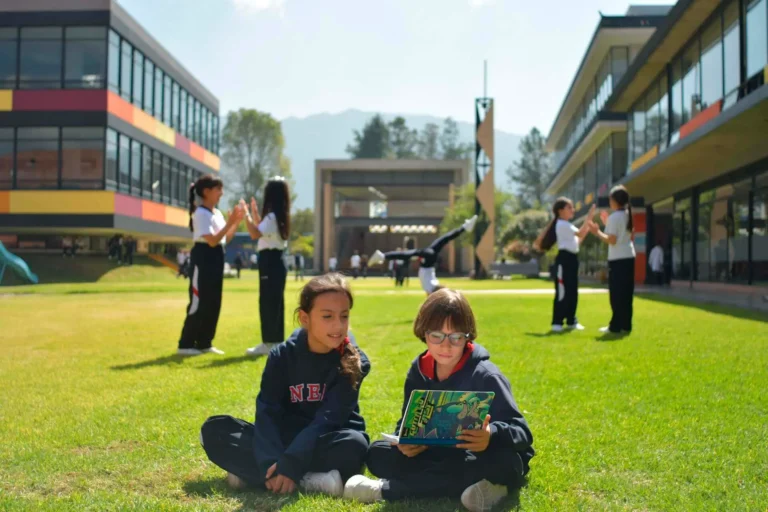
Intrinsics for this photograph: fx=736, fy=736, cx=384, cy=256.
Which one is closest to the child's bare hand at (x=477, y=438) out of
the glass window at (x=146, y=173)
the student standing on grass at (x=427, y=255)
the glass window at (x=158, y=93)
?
the student standing on grass at (x=427, y=255)

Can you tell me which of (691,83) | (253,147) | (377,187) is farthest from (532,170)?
(691,83)

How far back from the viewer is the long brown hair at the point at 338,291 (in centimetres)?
380

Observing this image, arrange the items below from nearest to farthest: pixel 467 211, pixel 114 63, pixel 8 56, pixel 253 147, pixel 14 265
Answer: pixel 14 265, pixel 8 56, pixel 114 63, pixel 467 211, pixel 253 147

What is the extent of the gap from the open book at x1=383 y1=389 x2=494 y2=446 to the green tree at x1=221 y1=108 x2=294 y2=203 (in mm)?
91347

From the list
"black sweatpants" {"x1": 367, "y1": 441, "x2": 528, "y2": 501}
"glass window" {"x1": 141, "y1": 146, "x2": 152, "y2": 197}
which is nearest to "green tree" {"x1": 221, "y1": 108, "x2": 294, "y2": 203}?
"glass window" {"x1": 141, "y1": 146, "x2": 152, "y2": 197}

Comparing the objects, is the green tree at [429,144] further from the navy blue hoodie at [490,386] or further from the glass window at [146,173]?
the navy blue hoodie at [490,386]

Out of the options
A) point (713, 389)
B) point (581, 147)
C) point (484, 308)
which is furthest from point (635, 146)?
point (713, 389)

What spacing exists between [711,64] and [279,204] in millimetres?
16797

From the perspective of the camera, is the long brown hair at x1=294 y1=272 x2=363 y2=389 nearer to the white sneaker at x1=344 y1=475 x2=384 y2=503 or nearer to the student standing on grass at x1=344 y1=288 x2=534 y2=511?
the student standing on grass at x1=344 y1=288 x2=534 y2=511

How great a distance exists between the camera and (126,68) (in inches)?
1547

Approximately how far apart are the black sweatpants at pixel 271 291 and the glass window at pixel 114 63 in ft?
104

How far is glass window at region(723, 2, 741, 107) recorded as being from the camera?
18297mm

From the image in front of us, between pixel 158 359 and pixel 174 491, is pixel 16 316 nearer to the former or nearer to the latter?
pixel 158 359

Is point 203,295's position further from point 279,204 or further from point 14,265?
point 14,265
